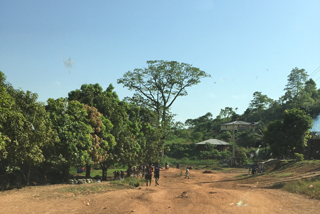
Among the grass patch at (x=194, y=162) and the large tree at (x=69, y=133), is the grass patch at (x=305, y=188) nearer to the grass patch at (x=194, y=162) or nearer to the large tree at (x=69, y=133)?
the large tree at (x=69, y=133)

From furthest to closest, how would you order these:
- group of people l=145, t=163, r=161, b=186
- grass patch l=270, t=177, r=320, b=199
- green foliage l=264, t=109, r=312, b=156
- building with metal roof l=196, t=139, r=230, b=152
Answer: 1. building with metal roof l=196, t=139, r=230, b=152
2. green foliage l=264, t=109, r=312, b=156
3. group of people l=145, t=163, r=161, b=186
4. grass patch l=270, t=177, r=320, b=199

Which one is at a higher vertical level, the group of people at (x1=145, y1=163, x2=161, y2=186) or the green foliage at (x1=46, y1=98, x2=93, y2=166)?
the green foliage at (x1=46, y1=98, x2=93, y2=166)

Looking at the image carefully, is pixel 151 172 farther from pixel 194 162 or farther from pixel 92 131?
pixel 194 162

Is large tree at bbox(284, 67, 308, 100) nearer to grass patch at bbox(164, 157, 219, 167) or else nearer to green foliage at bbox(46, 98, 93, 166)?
grass patch at bbox(164, 157, 219, 167)

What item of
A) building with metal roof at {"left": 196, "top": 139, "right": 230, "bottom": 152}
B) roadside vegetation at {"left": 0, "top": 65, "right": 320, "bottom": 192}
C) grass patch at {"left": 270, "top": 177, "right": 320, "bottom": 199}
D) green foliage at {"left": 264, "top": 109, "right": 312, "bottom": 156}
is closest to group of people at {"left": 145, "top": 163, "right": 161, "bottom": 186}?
roadside vegetation at {"left": 0, "top": 65, "right": 320, "bottom": 192}

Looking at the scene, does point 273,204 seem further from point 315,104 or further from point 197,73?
point 315,104

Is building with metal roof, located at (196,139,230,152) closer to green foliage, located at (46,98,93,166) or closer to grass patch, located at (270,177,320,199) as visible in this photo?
grass patch, located at (270,177,320,199)

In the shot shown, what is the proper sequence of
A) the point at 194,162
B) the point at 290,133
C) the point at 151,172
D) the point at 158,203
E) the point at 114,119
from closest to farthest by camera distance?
the point at 158,203
the point at 151,172
the point at 114,119
the point at 290,133
the point at 194,162

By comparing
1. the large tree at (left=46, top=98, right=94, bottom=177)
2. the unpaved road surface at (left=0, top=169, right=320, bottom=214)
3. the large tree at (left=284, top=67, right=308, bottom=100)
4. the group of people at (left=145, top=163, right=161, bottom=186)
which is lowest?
the unpaved road surface at (left=0, top=169, right=320, bottom=214)

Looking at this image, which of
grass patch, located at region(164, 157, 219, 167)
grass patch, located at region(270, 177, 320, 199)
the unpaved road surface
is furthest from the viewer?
grass patch, located at region(164, 157, 219, 167)

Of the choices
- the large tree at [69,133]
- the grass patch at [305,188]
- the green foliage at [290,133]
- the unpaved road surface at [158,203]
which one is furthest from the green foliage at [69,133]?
the green foliage at [290,133]

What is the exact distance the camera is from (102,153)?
20.4 metres

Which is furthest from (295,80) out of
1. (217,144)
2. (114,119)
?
(114,119)

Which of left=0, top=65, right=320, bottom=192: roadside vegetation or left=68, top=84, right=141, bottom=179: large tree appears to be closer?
left=0, top=65, right=320, bottom=192: roadside vegetation
